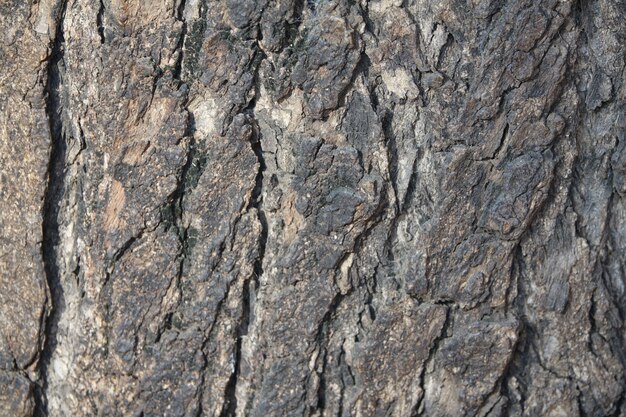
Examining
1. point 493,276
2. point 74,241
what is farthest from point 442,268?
point 74,241

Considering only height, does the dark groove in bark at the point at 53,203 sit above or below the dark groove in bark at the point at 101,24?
below

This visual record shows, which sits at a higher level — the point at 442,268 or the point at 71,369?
the point at 442,268

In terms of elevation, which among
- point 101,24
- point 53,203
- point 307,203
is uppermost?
point 101,24

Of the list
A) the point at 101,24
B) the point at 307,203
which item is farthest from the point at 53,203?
the point at 307,203

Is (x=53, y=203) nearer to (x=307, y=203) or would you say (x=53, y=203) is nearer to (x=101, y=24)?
(x=101, y=24)

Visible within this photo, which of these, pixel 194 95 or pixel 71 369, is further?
pixel 71 369

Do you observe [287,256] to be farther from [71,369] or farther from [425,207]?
[71,369]
